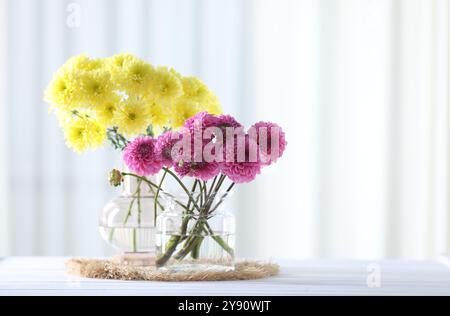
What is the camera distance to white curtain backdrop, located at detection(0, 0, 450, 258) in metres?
2.65

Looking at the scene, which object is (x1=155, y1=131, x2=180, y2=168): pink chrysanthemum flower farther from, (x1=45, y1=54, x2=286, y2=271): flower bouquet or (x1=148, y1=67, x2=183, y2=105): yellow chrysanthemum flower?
(x1=148, y1=67, x2=183, y2=105): yellow chrysanthemum flower

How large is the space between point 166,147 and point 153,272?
0.21 m

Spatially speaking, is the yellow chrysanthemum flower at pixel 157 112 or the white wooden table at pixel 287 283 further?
the yellow chrysanthemum flower at pixel 157 112

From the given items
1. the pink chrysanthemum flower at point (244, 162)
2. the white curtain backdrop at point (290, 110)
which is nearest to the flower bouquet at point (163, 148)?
the pink chrysanthemum flower at point (244, 162)

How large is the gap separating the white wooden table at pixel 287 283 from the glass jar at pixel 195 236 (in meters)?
0.05

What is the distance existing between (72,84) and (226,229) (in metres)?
0.35

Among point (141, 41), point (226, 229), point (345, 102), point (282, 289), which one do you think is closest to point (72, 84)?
point (226, 229)

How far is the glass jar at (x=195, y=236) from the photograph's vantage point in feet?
4.04

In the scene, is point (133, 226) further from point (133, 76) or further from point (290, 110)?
point (290, 110)

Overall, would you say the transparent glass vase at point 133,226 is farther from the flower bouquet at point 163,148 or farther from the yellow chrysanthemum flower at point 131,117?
the yellow chrysanthemum flower at point 131,117

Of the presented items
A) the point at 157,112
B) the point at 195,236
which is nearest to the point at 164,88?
the point at 157,112

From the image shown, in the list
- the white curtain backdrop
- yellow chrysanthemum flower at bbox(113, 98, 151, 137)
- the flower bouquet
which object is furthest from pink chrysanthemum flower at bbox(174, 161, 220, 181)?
the white curtain backdrop

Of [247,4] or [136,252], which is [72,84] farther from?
Answer: [247,4]

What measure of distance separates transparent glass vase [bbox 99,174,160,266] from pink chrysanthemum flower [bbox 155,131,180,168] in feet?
0.58
